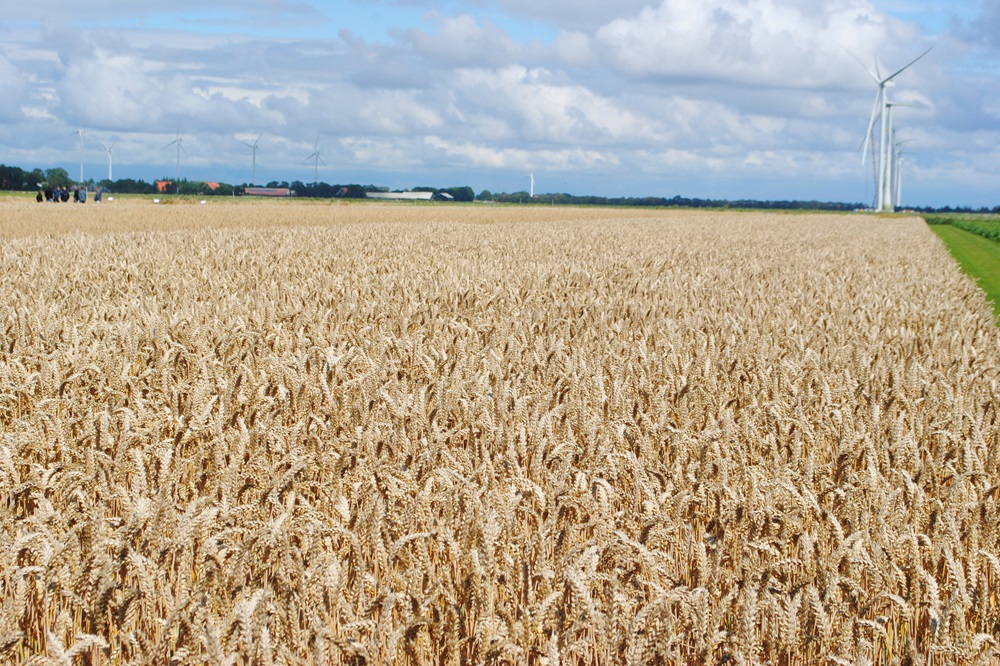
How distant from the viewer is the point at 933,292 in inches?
A: 541

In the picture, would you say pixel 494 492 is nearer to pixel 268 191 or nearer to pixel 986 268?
pixel 986 268

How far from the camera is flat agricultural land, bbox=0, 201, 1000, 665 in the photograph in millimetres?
3127

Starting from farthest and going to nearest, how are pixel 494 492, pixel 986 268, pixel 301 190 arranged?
pixel 301 190, pixel 986 268, pixel 494 492

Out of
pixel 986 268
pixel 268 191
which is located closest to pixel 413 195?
pixel 268 191

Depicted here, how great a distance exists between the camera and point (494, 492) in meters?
4.05

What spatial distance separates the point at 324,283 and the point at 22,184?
12033cm

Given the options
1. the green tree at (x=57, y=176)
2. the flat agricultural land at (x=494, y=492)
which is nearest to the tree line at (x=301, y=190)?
the green tree at (x=57, y=176)

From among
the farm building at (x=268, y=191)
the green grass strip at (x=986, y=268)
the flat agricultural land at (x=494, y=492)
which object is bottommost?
the flat agricultural land at (x=494, y=492)

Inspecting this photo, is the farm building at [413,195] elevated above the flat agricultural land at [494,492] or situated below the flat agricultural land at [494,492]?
above

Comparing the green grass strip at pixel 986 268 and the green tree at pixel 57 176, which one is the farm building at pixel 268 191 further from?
the green grass strip at pixel 986 268

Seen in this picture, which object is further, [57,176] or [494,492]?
[57,176]

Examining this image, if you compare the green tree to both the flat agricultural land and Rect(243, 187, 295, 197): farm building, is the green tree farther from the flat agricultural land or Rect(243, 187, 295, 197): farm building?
the flat agricultural land

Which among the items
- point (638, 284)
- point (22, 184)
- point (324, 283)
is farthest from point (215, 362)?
point (22, 184)

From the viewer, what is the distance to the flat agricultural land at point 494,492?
3127 mm
